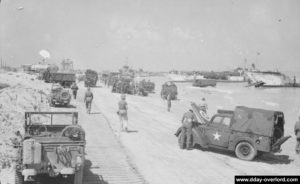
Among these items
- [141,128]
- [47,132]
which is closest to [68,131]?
[47,132]

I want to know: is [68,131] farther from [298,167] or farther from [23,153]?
[298,167]

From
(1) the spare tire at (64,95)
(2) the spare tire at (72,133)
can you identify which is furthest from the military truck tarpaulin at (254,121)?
(1) the spare tire at (64,95)

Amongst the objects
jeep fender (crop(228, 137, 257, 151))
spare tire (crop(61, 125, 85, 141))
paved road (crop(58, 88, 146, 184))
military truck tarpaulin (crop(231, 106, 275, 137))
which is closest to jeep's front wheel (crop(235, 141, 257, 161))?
jeep fender (crop(228, 137, 257, 151))

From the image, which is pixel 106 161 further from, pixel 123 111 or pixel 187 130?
pixel 123 111

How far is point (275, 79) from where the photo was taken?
107188 millimetres

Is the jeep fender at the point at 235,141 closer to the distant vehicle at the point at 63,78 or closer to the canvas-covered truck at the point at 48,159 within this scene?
the canvas-covered truck at the point at 48,159

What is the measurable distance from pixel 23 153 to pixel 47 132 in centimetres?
238

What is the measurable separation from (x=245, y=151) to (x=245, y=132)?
2.31ft

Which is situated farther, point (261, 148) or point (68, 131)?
point (261, 148)

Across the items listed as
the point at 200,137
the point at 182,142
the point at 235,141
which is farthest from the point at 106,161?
the point at 235,141

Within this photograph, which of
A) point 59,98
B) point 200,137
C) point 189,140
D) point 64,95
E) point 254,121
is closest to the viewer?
point 254,121

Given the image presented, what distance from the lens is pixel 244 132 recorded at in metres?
14.7

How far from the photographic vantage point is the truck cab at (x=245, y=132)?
1435 cm

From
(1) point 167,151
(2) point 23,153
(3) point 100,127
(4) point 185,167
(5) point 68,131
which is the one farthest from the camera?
(3) point 100,127
